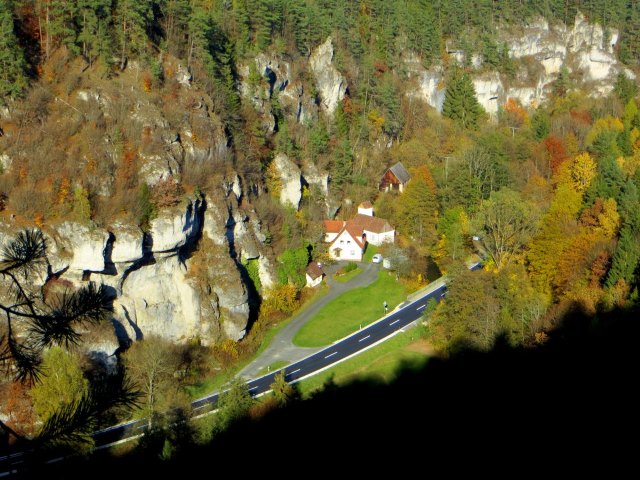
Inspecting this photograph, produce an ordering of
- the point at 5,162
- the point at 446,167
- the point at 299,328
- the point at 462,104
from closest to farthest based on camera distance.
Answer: the point at 5,162 < the point at 299,328 < the point at 446,167 < the point at 462,104

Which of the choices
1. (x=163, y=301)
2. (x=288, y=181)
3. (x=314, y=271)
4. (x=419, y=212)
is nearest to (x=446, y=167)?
(x=419, y=212)

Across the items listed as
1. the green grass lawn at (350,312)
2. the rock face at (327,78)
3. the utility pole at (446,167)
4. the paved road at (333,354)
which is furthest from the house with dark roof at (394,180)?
the paved road at (333,354)

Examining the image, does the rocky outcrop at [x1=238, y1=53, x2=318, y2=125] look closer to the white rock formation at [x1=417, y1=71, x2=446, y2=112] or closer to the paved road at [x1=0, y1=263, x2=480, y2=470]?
the white rock formation at [x1=417, y1=71, x2=446, y2=112]

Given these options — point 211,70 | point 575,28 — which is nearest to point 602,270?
point 211,70

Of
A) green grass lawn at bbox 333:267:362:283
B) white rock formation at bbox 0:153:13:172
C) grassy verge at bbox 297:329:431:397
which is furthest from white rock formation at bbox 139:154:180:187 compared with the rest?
green grass lawn at bbox 333:267:362:283

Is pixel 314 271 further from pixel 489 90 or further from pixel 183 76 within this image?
pixel 489 90
